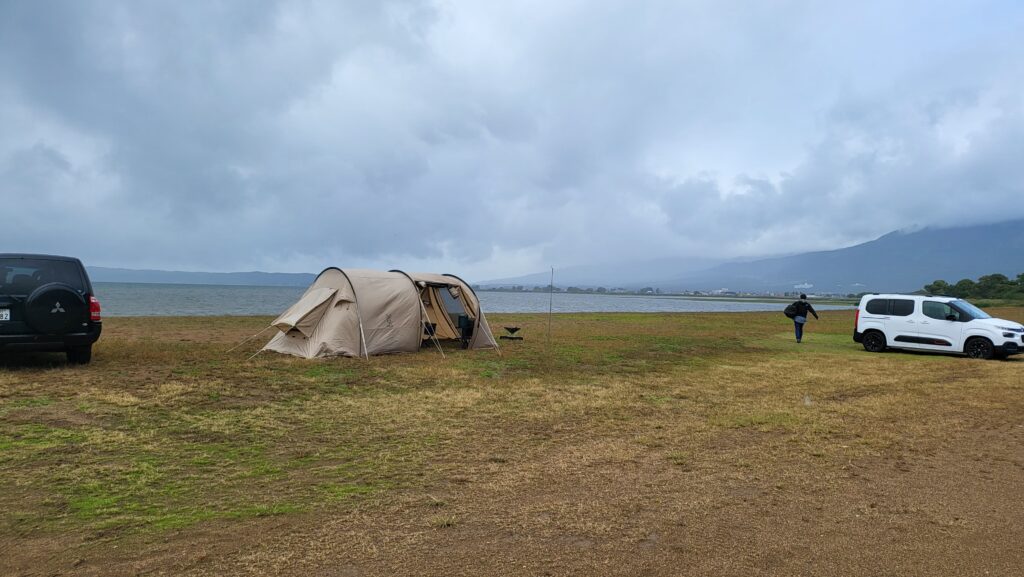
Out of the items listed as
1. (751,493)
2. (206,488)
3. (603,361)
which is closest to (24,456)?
(206,488)

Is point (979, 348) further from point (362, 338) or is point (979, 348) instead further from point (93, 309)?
point (93, 309)

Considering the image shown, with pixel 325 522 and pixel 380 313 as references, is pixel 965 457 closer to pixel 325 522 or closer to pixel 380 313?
pixel 325 522

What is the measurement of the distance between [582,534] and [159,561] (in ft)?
9.08

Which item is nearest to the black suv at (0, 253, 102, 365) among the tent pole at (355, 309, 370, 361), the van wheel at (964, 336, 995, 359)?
the tent pole at (355, 309, 370, 361)

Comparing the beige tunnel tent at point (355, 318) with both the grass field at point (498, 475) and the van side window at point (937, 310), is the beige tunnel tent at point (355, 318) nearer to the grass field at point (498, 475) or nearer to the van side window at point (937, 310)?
the grass field at point (498, 475)

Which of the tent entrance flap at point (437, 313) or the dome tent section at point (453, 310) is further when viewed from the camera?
the tent entrance flap at point (437, 313)

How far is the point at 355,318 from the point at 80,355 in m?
5.40

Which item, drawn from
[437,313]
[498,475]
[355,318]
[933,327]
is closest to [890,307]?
[933,327]

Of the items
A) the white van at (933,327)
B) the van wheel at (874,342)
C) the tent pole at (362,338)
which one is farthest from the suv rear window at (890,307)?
the tent pole at (362,338)

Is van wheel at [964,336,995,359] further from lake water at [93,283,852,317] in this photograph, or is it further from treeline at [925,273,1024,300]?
treeline at [925,273,1024,300]

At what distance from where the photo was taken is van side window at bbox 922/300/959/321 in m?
16.7

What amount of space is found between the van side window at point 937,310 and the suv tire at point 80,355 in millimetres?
20915

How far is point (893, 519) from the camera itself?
182 inches

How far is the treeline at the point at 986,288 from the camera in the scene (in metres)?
76.2
